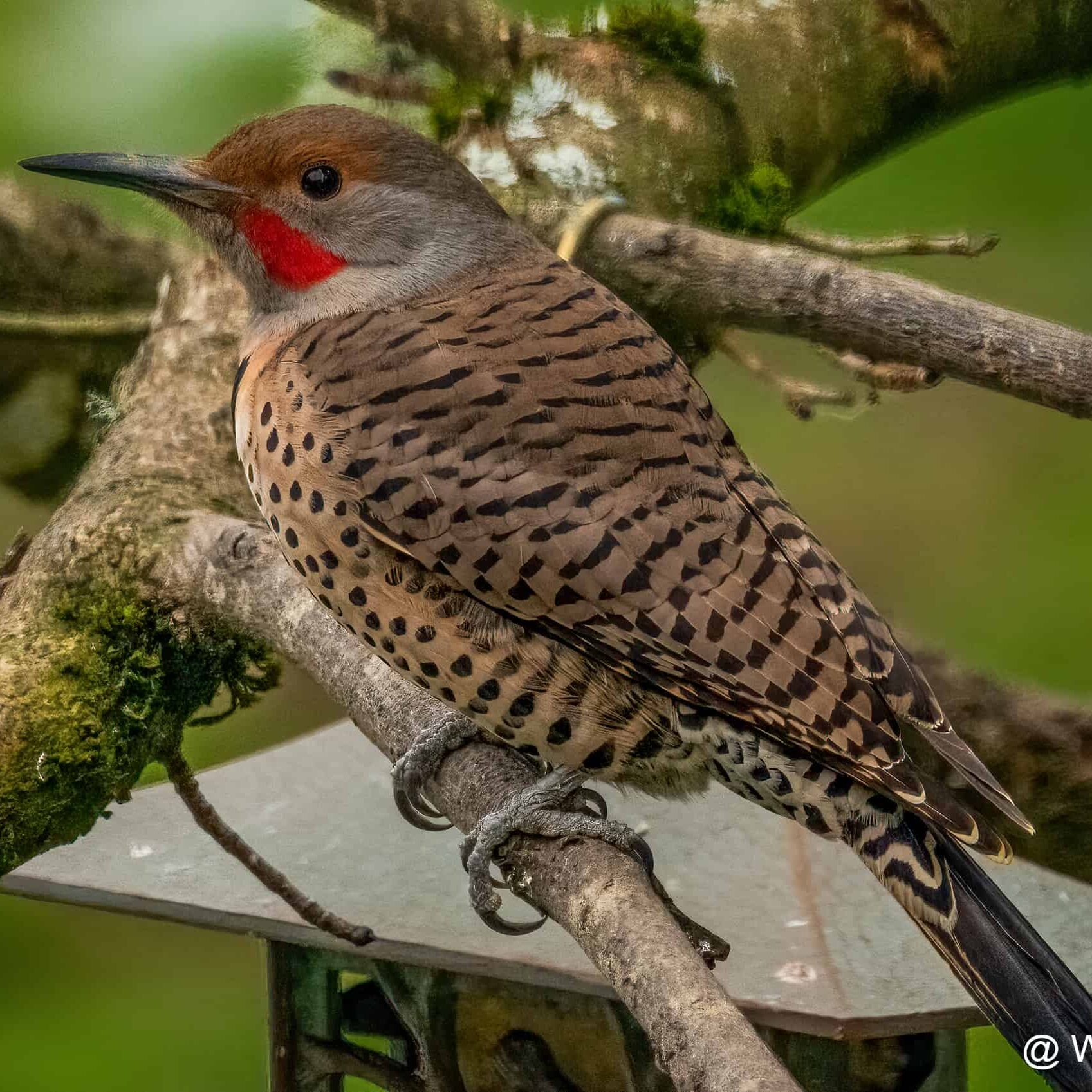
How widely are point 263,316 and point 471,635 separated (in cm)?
49

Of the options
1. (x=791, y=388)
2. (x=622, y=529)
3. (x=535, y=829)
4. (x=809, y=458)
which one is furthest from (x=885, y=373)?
(x=535, y=829)

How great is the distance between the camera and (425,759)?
60.8 inches

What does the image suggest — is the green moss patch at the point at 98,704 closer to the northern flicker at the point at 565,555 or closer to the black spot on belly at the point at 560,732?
the northern flicker at the point at 565,555

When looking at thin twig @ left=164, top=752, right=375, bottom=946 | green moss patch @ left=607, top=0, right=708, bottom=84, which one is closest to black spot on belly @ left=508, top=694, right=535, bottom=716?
thin twig @ left=164, top=752, right=375, bottom=946

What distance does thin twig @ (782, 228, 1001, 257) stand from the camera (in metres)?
1.85

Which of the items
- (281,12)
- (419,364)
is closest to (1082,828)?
(419,364)

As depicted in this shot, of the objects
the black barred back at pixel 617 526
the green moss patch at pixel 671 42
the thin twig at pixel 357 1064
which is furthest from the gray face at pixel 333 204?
the thin twig at pixel 357 1064

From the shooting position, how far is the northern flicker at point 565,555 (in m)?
1.25

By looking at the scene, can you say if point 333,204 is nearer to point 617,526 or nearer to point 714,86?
point 617,526

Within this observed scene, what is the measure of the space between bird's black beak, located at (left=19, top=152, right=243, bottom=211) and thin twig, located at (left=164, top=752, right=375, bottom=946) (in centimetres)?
62

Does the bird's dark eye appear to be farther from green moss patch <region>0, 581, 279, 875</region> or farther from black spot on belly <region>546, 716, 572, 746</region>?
A: black spot on belly <region>546, 716, 572, 746</region>

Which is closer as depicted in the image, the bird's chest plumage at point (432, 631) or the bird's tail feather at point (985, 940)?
the bird's tail feather at point (985, 940)

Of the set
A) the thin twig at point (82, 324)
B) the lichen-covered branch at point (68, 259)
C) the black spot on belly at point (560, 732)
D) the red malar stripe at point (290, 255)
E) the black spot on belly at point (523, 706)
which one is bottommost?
the black spot on belly at point (560, 732)

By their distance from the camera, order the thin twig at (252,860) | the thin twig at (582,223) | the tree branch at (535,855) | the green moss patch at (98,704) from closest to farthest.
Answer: the tree branch at (535,855) < the thin twig at (252,860) < the green moss patch at (98,704) < the thin twig at (582,223)
